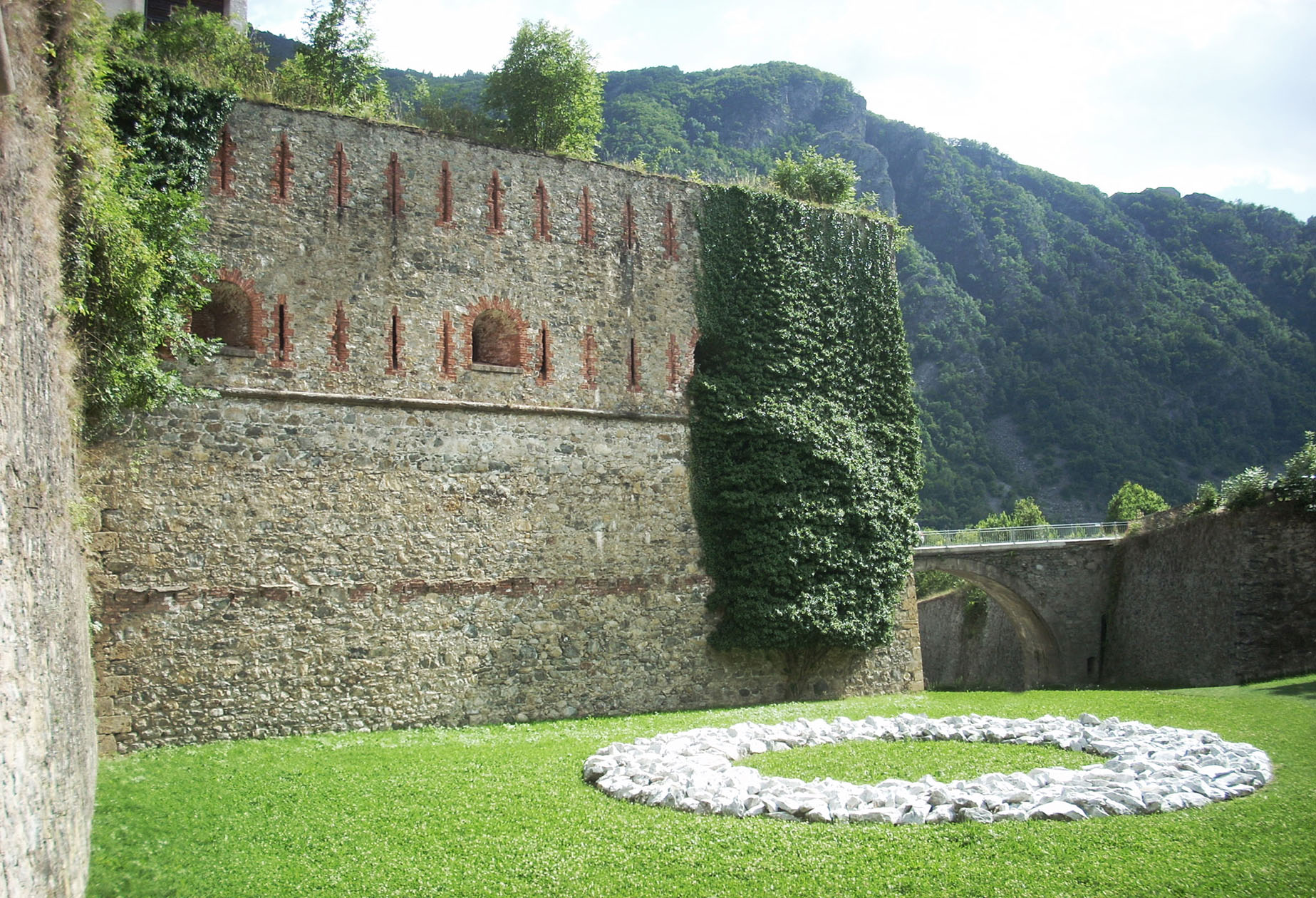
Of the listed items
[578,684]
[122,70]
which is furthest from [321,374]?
[578,684]

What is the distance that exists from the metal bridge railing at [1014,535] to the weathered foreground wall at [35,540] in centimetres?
2256

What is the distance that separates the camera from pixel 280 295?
1437 cm

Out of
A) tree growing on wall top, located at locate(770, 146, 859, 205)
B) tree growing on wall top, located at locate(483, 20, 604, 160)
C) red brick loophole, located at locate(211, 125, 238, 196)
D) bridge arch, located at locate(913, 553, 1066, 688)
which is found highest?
tree growing on wall top, located at locate(483, 20, 604, 160)

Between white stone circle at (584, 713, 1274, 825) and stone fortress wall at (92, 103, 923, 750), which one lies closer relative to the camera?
white stone circle at (584, 713, 1274, 825)

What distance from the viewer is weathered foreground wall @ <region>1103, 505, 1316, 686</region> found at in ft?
69.6

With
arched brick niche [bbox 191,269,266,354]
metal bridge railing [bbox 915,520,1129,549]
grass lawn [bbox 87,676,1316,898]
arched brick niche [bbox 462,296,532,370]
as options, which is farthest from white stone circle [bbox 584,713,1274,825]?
metal bridge railing [bbox 915,520,1129,549]

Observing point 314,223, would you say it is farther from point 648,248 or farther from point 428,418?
point 648,248

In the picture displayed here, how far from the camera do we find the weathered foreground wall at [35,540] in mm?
4949

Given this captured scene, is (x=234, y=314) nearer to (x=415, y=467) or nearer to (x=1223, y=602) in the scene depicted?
(x=415, y=467)

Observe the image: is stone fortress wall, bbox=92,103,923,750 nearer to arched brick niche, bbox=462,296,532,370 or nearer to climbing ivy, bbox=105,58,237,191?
arched brick niche, bbox=462,296,532,370

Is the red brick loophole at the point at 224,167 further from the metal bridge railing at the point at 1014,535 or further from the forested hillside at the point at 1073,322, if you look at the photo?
the forested hillside at the point at 1073,322

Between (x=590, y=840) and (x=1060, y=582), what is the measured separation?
22.8m

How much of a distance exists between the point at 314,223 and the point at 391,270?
4.13ft

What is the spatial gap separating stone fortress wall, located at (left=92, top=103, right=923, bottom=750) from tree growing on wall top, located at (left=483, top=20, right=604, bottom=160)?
3.59 m
